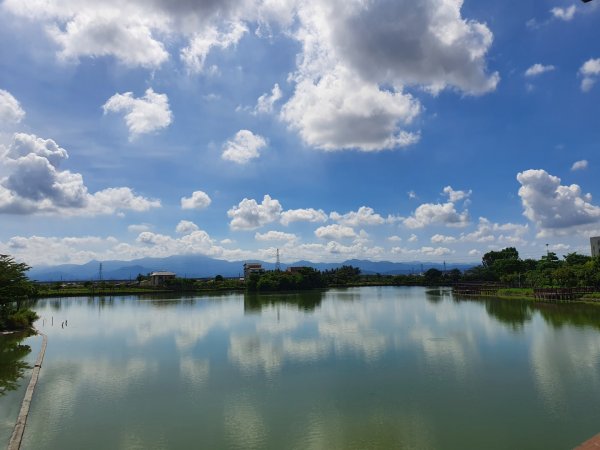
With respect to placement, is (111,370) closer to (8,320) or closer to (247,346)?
(247,346)

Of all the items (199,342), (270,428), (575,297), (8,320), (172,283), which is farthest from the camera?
(172,283)

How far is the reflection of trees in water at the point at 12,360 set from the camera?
53.9ft

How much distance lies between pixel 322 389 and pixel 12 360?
15.8 meters

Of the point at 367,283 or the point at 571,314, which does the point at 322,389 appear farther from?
the point at 367,283

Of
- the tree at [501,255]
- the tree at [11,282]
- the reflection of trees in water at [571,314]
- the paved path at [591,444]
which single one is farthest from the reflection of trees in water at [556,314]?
the tree at [501,255]

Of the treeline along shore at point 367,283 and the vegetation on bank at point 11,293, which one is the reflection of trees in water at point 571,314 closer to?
the treeline along shore at point 367,283

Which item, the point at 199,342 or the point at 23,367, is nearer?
the point at 23,367

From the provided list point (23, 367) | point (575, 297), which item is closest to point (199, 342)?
point (23, 367)

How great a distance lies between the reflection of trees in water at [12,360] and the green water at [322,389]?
1.01 metres

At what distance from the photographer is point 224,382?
54.1ft

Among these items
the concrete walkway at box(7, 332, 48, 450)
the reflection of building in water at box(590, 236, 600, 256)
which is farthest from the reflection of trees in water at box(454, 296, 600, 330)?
the reflection of building in water at box(590, 236, 600, 256)

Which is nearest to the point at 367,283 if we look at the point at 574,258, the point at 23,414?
the point at 574,258

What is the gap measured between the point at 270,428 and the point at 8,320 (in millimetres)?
27939

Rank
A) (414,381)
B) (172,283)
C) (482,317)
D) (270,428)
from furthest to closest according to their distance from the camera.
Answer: (172,283), (482,317), (414,381), (270,428)
